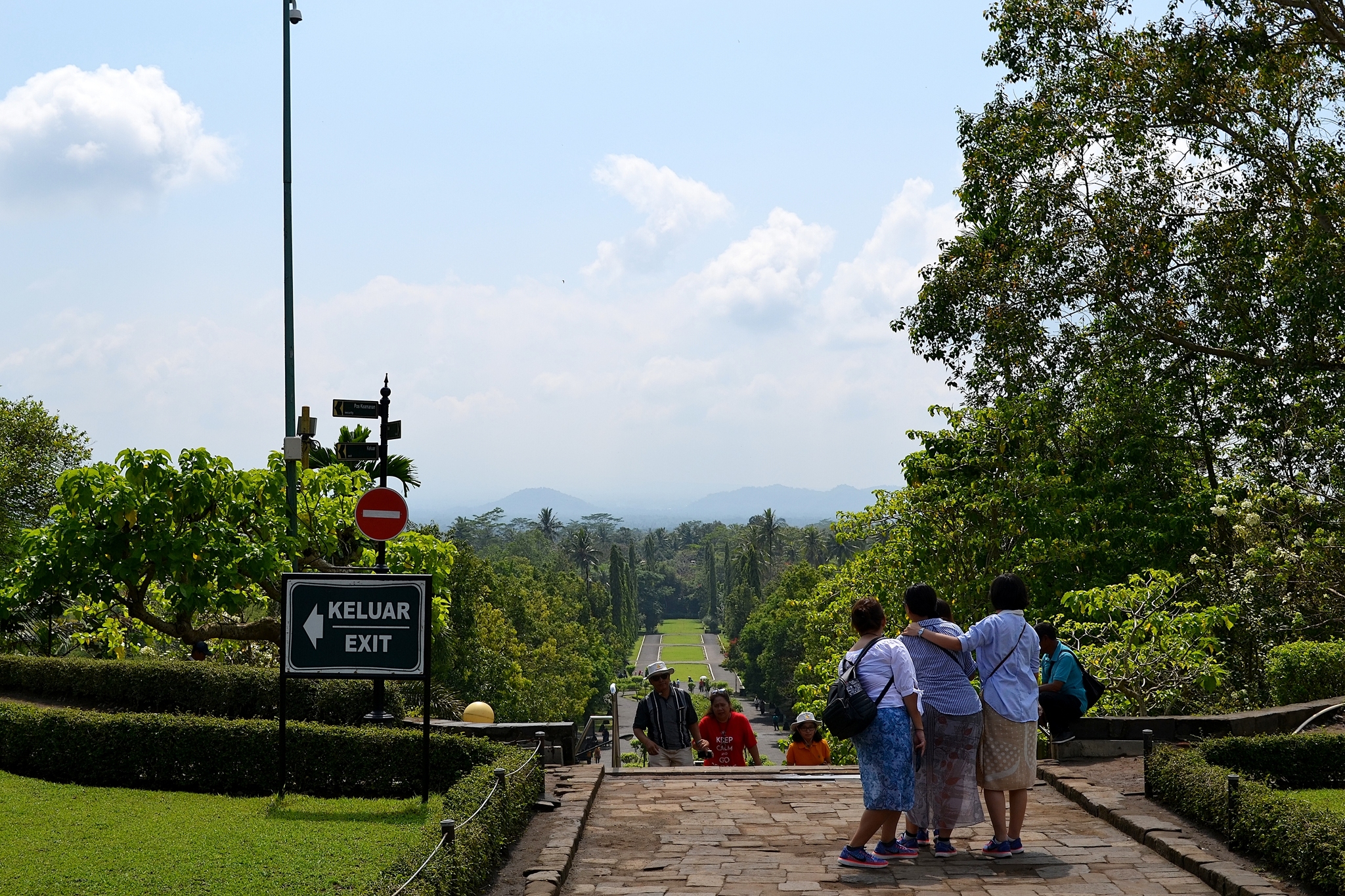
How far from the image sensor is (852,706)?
20.6 feet

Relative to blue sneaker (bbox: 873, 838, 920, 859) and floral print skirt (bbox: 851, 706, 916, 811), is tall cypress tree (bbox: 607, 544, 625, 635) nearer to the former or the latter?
blue sneaker (bbox: 873, 838, 920, 859)

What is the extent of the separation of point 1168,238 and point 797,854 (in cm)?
1244

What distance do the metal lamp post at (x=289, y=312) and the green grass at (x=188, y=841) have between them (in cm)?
609

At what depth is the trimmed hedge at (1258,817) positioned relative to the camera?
5602mm

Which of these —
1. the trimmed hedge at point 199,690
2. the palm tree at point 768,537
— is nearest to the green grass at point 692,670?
the palm tree at point 768,537

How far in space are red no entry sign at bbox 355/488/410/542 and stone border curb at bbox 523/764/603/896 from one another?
227cm

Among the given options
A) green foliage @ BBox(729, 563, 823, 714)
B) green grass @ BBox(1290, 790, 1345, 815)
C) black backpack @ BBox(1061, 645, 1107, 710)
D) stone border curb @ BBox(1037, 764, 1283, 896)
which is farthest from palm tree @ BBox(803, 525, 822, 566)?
green grass @ BBox(1290, 790, 1345, 815)

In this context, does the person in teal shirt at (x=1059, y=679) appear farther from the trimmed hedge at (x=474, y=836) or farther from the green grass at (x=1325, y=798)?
the trimmed hedge at (x=474, y=836)

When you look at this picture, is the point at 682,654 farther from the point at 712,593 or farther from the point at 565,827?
the point at 565,827

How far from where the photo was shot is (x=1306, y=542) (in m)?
15.6

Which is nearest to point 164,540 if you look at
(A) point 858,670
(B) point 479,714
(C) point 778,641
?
(B) point 479,714

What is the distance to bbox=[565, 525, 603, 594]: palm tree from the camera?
117000mm

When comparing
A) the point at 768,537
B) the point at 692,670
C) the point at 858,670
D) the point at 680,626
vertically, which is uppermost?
the point at 768,537

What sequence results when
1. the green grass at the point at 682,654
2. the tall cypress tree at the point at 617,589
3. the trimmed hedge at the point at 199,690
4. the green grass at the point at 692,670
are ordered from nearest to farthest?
the trimmed hedge at the point at 199,690 → the green grass at the point at 692,670 → the tall cypress tree at the point at 617,589 → the green grass at the point at 682,654
